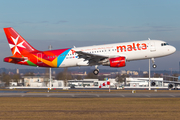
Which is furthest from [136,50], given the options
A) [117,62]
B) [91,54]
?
[91,54]

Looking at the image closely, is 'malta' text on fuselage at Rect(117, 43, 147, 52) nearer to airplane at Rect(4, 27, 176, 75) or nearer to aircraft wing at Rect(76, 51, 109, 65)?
airplane at Rect(4, 27, 176, 75)

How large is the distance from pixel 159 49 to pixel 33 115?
1146 inches

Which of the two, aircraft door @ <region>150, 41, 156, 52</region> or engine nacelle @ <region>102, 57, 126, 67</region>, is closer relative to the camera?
aircraft door @ <region>150, 41, 156, 52</region>

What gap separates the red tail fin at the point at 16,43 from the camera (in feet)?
193

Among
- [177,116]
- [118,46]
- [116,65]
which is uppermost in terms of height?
[118,46]

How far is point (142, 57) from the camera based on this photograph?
53875mm

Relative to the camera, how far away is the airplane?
53.4 meters

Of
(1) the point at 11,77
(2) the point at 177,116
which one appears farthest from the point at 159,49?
(1) the point at 11,77

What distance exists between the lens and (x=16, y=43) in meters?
60.0

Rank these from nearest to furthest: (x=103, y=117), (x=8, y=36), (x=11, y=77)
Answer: (x=103, y=117), (x=8, y=36), (x=11, y=77)

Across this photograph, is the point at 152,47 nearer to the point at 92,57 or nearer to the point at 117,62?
the point at 117,62

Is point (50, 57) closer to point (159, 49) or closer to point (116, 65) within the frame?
point (116, 65)

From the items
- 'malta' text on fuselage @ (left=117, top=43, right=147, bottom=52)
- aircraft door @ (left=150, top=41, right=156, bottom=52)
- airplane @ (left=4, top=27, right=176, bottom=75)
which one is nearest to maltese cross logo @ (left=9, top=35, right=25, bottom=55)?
airplane @ (left=4, top=27, right=176, bottom=75)

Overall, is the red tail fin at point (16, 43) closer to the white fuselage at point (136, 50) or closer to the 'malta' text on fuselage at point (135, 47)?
the white fuselage at point (136, 50)
